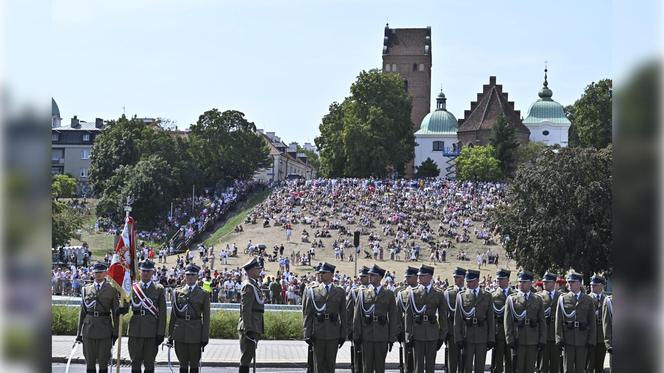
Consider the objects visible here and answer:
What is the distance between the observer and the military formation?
14.0m

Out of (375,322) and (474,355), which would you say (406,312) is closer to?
(375,322)

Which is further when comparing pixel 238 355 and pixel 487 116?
pixel 487 116

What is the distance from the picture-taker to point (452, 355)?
15.5 metres

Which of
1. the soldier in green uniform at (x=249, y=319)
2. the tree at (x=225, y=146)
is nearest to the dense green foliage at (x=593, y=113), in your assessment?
the tree at (x=225, y=146)

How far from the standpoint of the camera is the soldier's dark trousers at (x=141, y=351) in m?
14.1

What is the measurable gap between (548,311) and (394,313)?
2.65m

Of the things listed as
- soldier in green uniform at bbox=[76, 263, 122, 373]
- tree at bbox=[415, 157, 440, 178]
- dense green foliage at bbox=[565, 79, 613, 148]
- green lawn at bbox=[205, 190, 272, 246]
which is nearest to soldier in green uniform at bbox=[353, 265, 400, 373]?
soldier in green uniform at bbox=[76, 263, 122, 373]

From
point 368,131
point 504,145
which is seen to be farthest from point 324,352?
point 504,145

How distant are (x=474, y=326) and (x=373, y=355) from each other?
1.66 metres

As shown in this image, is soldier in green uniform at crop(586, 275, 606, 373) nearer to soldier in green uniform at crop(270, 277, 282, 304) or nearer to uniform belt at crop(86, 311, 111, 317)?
uniform belt at crop(86, 311, 111, 317)

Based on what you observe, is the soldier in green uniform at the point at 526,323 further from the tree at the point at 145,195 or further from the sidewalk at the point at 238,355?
the tree at the point at 145,195

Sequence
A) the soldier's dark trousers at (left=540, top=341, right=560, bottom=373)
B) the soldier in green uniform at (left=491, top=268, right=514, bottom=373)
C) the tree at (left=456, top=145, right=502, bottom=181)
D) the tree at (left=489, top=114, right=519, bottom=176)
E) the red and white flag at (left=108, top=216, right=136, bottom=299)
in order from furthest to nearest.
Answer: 1. the tree at (left=489, top=114, right=519, bottom=176)
2. the tree at (left=456, top=145, right=502, bottom=181)
3. the soldier's dark trousers at (left=540, top=341, right=560, bottom=373)
4. the soldier in green uniform at (left=491, top=268, right=514, bottom=373)
5. the red and white flag at (left=108, top=216, right=136, bottom=299)

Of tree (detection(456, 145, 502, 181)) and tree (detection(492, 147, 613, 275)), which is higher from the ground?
tree (detection(456, 145, 502, 181))
